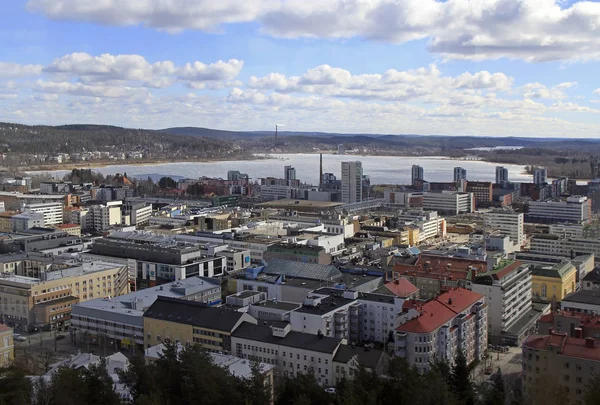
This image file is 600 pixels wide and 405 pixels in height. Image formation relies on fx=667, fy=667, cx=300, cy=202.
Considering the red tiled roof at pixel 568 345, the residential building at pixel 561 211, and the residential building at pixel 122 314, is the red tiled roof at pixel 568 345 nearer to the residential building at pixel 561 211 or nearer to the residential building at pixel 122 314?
the residential building at pixel 122 314

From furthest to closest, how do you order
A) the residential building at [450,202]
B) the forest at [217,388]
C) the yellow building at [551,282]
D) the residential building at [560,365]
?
1. the residential building at [450,202]
2. the yellow building at [551,282]
3. the residential building at [560,365]
4. the forest at [217,388]

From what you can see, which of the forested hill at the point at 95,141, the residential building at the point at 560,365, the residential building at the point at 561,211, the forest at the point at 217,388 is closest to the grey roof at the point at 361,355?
the forest at the point at 217,388

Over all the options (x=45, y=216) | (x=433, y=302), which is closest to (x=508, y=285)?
(x=433, y=302)

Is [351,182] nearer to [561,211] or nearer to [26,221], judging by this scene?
[561,211]

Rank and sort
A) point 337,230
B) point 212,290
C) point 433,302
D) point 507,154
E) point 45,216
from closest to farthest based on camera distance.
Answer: point 433,302
point 212,290
point 337,230
point 45,216
point 507,154

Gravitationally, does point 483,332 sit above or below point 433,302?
below

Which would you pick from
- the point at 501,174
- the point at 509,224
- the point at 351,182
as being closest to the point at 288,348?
the point at 509,224

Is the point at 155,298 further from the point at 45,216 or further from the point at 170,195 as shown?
the point at 170,195
